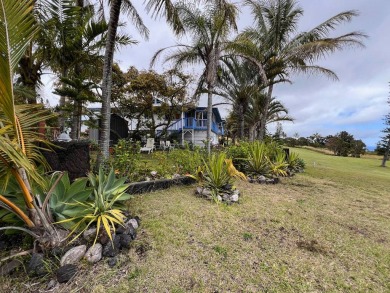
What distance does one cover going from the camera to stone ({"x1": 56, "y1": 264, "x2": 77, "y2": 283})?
1997mm

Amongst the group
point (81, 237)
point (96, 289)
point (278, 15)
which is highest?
point (278, 15)

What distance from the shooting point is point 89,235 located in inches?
97.0

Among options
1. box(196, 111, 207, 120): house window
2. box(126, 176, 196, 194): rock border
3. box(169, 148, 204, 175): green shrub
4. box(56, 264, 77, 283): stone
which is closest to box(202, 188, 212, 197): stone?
box(126, 176, 196, 194): rock border

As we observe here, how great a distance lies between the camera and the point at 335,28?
10.5 metres

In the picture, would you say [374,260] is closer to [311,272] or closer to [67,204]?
[311,272]

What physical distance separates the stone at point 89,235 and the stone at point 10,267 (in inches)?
23.0

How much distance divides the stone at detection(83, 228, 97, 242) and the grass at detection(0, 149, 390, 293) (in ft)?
1.08

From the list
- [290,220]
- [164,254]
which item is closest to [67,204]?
[164,254]

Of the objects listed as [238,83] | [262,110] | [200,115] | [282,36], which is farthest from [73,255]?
[200,115]

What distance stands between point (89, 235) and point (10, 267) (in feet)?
2.27

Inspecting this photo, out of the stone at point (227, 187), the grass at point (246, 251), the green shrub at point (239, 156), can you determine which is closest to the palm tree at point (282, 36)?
the green shrub at point (239, 156)

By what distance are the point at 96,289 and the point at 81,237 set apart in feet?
2.22

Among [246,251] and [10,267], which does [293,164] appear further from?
[10,267]

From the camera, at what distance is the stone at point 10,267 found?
2.04 m
